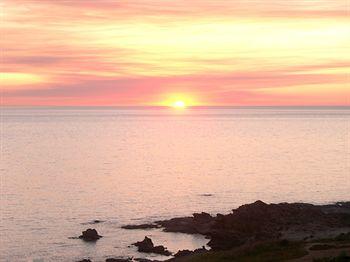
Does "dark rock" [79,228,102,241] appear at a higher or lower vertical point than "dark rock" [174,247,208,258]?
higher

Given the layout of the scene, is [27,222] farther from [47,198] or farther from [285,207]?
[285,207]

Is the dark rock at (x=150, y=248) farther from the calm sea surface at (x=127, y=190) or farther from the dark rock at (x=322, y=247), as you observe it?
the dark rock at (x=322, y=247)

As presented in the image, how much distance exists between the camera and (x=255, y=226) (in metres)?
67.9

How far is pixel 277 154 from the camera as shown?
18700 centimetres

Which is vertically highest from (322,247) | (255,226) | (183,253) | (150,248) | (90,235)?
(90,235)

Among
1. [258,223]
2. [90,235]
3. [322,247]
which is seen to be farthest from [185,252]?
[322,247]

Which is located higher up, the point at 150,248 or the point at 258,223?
the point at 258,223

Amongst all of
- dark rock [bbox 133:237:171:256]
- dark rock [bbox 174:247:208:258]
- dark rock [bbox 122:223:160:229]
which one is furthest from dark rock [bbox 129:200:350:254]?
dark rock [bbox 133:237:171:256]

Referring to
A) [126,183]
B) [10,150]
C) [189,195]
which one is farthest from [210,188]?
[10,150]

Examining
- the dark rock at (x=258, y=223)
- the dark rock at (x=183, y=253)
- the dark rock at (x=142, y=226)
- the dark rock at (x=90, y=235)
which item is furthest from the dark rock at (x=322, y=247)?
the dark rock at (x=142, y=226)

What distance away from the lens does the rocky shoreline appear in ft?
199

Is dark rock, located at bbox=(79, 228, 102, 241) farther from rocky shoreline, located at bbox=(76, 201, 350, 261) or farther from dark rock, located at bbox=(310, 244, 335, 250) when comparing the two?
dark rock, located at bbox=(310, 244, 335, 250)

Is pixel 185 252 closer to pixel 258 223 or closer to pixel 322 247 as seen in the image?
pixel 258 223

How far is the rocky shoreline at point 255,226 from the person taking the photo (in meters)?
60.7
